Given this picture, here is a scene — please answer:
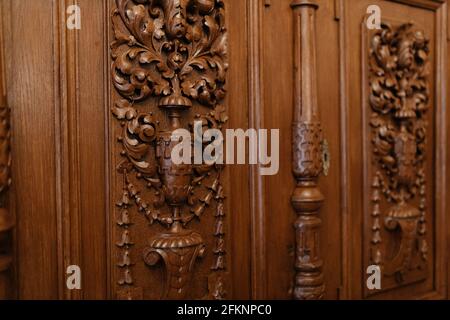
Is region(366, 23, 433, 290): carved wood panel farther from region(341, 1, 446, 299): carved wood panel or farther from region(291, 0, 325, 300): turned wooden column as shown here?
region(291, 0, 325, 300): turned wooden column

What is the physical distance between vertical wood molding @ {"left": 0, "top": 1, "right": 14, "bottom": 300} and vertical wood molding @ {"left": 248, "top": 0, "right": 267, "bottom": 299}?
475 millimetres

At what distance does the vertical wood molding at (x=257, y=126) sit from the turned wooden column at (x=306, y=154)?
0.09 meters

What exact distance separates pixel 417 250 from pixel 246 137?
640 millimetres

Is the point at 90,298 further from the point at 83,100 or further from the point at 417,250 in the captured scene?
the point at 417,250

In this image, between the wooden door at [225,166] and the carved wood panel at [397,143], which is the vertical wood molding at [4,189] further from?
the carved wood panel at [397,143]

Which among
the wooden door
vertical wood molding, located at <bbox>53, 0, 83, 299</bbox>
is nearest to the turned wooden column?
the wooden door

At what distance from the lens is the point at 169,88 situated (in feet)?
2.88

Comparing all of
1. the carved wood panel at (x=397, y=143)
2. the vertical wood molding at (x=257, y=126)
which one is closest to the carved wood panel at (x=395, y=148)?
the carved wood panel at (x=397, y=143)

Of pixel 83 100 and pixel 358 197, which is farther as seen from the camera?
pixel 358 197

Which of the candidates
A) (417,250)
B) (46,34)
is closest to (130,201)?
(46,34)

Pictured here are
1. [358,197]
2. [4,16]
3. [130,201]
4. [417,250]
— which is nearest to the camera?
[4,16]

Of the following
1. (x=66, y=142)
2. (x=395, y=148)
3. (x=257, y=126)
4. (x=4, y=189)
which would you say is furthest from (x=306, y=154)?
(x=4, y=189)

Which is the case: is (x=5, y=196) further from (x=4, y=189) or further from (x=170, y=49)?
(x=170, y=49)

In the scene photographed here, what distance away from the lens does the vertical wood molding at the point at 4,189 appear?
2.37 feet
